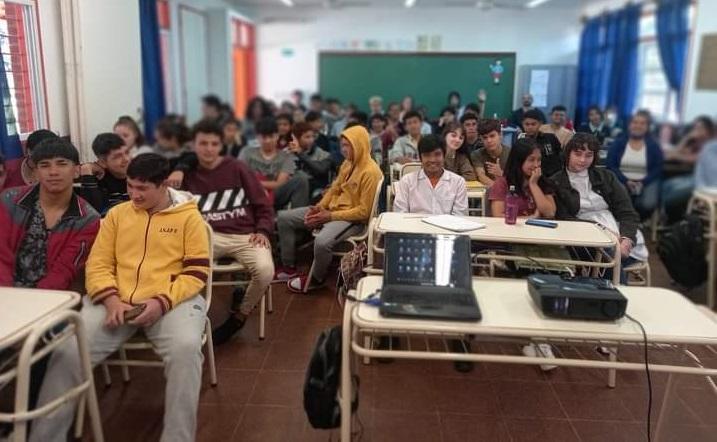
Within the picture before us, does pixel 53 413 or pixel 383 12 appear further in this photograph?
pixel 383 12

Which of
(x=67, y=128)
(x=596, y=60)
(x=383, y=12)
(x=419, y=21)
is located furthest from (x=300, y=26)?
(x=67, y=128)

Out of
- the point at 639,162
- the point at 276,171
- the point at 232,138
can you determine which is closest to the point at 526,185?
the point at 639,162

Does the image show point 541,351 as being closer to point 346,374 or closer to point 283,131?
point 346,374

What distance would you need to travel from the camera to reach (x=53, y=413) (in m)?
1.69

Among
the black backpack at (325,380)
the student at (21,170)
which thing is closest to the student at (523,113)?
the black backpack at (325,380)

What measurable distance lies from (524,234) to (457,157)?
75cm

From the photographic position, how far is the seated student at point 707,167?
6.26 ft

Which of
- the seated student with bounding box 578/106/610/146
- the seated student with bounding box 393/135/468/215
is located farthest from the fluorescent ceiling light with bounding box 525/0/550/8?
the seated student with bounding box 393/135/468/215

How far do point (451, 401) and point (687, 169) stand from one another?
141 cm

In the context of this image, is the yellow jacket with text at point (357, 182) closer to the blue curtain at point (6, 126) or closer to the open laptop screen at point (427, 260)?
the open laptop screen at point (427, 260)

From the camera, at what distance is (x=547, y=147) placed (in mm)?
2721

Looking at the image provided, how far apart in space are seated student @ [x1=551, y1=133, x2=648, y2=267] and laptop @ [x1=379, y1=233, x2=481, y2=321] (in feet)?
3.96

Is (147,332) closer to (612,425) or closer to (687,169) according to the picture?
(612,425)

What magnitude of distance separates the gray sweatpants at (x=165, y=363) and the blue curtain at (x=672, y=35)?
324 centimetres
